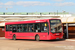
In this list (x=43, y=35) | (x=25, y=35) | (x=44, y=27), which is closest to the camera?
(x=44, y=27)

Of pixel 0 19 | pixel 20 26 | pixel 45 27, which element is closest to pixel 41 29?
pixel 45 27

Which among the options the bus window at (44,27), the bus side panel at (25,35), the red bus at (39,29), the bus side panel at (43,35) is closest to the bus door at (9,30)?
the red bus at (39,29)

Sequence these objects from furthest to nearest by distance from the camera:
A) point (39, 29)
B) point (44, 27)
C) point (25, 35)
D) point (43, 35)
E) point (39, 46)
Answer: point (25, 35) → point (39, 29) → point (43, 35) → point (44, 27) → point (39, 46)

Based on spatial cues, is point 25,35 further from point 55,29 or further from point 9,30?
point 55,29

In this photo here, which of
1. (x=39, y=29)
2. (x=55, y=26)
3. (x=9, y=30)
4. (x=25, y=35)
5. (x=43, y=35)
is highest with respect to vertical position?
(x=55, y=26)

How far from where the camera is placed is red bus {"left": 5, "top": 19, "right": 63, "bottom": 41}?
22.9 metres

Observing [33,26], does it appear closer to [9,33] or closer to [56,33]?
[56,33]

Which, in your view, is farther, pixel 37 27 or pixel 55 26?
pixel 37 27

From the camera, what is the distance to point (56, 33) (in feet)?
75.4

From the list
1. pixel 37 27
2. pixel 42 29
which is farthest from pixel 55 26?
pixel 37 27

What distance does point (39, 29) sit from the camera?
2383 cm

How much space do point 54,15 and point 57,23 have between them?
183 ft

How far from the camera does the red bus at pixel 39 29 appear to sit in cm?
2288

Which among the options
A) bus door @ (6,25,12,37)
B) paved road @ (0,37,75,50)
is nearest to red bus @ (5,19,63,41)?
bus door @ (6,25,12,37)
